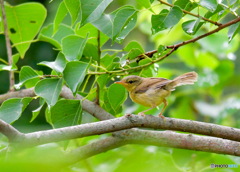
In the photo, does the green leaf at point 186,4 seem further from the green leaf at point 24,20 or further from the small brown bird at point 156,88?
the green leaf at point 24,20

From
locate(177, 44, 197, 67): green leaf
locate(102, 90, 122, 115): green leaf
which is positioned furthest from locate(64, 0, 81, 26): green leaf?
locate(177, 44, 197, 67): green leaf

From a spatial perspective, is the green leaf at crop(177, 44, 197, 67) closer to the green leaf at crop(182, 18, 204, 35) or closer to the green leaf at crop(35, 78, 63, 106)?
the green leaf at crop(182, 18, 204, 35)

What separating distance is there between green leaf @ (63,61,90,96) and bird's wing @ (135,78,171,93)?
137 centimetres

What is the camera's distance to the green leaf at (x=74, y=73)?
1.95 m

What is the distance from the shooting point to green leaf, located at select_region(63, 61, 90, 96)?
195cm

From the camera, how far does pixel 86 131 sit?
171 centimetres

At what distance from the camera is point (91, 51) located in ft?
7.99

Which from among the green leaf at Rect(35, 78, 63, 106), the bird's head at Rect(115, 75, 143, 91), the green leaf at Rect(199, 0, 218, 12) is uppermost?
the green leaf at Rect(199, 0, 218, 12)

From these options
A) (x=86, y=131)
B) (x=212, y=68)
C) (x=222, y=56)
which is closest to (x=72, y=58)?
(x=86, y=131)

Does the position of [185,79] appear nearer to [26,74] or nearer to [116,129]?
[116,129]

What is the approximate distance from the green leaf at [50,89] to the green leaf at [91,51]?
1.54 feet

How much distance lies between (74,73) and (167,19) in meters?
0.75

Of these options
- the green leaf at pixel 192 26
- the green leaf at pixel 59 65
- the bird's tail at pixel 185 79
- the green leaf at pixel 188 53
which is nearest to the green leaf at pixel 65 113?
the green leaf at pixel 59 65

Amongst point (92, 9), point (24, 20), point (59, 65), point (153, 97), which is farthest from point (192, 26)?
point (24, 20)
